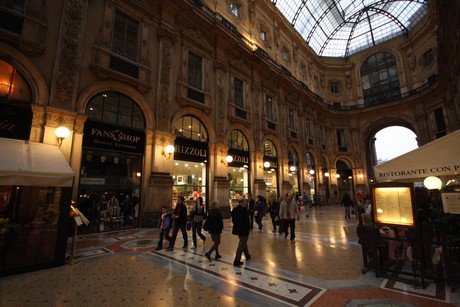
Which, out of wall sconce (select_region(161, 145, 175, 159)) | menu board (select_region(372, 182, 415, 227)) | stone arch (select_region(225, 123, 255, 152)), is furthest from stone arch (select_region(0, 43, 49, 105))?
menu board (select_region(372, 182, 415, 227))

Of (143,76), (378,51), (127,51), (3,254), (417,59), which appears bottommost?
(3,254)

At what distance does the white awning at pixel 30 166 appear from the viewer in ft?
17.4

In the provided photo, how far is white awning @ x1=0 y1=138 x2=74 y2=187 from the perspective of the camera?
209 inches

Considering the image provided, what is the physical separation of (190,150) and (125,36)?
675cm

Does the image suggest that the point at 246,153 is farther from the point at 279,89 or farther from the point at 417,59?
the point at 417,59

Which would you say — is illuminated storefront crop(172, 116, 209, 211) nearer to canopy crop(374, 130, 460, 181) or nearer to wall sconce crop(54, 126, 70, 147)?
wall sconce crop(54, 126, 70, 147)

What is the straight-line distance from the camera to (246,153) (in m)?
17.8

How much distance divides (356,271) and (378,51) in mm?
39194

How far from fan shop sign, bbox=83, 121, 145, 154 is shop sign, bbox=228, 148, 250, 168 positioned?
21.8 ft

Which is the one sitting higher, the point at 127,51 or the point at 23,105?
the point at 127,51

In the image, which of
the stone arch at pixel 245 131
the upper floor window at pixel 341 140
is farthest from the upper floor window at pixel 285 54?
the upper floor window at pixel 341 140

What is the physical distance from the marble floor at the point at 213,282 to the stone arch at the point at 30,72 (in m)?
5.73

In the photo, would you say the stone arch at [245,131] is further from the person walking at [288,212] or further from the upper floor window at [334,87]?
the upper floor window at [334,87]

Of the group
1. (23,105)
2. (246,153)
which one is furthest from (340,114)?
(23,105)
